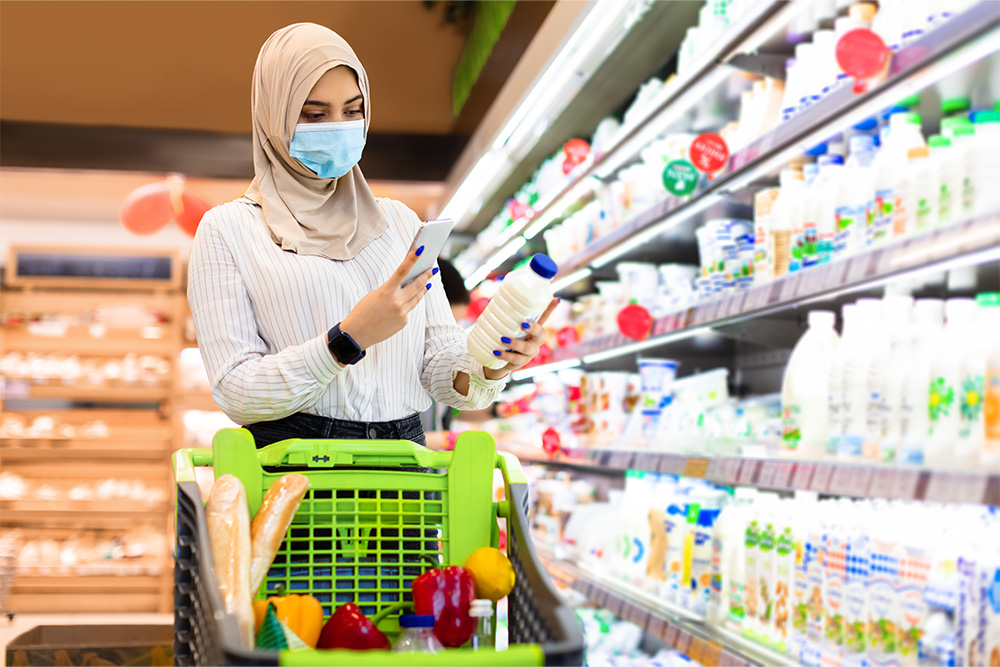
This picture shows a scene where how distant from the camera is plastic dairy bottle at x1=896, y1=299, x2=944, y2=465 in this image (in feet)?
6.04

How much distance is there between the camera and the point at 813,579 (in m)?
2.15

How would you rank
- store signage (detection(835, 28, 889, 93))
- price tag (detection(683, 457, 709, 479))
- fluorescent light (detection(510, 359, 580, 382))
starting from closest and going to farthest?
store signage (detection(835, 28, 889, 93)) → price tag (detection(683, 457, 709, 479)) → fluorescent light (detection(510, 359, 580, 382))

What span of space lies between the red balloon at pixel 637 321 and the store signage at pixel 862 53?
4.16 feet

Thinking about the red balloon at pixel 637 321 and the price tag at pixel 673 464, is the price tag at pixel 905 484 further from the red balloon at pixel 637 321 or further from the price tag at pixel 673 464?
the red balloon at pixel 637 321

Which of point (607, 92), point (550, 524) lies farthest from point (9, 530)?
point (607, 92)

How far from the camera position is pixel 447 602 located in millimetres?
1190

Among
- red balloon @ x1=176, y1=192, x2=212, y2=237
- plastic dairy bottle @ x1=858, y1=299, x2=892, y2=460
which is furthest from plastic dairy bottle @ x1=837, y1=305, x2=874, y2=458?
red balloon @ x1=176, y1=192, x2=212, y2=237

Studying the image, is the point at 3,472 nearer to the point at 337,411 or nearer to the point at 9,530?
the point at 9,530

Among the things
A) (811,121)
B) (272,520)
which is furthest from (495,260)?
(272,520)

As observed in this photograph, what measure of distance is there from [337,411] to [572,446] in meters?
→ 2.36

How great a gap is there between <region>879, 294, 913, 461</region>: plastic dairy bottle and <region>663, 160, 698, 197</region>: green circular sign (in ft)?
2.66

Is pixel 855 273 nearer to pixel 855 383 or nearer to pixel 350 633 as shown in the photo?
pixel 855 383

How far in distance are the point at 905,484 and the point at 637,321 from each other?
1498 millimetres

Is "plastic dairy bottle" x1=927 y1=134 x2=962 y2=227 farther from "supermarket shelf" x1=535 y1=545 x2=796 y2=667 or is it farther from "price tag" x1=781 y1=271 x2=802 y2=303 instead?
"supermarket shelf" x1=535 y1=545 x2=796 y2=667
